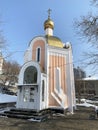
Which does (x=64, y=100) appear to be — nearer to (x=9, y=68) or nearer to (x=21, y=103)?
(x=21, y=103)

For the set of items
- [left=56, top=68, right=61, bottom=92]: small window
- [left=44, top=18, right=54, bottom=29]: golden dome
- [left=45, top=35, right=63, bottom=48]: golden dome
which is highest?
[left=44, top=18, right=54, bottom=29]: golden dome

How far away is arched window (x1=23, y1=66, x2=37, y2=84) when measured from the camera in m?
15.0

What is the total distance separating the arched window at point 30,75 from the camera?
49.2ft

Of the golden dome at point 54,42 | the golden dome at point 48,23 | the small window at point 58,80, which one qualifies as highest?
the golden dome at point 48,23

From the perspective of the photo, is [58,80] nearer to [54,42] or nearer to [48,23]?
[54,42]

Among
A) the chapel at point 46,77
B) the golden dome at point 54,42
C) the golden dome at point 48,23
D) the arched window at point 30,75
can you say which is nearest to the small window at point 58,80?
the chapel at point 46,77

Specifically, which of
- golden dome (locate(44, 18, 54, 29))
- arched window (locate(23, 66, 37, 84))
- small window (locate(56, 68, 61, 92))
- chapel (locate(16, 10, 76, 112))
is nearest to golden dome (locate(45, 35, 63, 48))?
chapel (locate(16, 10, 76, 112))

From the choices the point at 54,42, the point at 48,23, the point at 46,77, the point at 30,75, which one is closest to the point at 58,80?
the point at 46,77

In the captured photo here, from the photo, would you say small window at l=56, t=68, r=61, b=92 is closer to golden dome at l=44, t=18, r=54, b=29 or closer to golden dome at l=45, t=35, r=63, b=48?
golden dome at l=45, t=35, r=63, b=48

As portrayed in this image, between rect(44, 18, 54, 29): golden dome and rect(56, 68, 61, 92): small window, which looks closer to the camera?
rect(56, 68, 61, 92): small window

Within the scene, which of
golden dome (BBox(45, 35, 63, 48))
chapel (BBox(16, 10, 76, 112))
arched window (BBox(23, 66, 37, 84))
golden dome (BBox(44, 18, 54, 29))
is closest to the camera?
chapel (BBox(16, 10, 76, 112))

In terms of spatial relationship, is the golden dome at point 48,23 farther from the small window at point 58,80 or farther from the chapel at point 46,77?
the small window at point 58,80

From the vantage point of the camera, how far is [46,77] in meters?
15.8

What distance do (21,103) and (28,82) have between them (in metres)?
2.06
